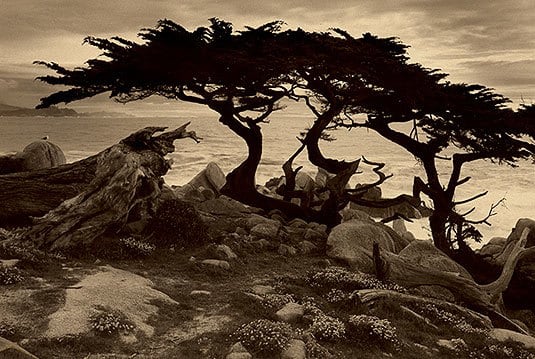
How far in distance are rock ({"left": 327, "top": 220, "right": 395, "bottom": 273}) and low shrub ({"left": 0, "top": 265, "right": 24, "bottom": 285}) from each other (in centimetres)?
886

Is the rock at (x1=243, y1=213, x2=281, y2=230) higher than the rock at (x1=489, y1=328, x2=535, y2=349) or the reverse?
higher

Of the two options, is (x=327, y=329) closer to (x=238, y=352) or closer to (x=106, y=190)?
(x=238, y=352)

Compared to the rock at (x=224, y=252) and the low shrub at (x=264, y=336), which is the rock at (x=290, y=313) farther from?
the rock at (x=224, y=252)

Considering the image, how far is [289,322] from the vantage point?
927 cm

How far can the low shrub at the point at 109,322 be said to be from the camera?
25.8 feet

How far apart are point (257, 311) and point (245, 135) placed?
1193 centimetres

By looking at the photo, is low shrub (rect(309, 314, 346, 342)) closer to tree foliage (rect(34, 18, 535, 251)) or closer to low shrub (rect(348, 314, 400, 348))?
low shrub (rect(348, 314, 400, 348))

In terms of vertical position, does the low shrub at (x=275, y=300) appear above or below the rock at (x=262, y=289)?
above

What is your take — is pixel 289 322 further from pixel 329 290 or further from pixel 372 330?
pixel 329 290

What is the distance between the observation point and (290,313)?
9469 mm

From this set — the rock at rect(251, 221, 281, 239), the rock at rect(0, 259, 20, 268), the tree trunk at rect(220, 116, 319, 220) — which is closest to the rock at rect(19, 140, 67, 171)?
the tree trunk at rect(220, 116, 319, 220)

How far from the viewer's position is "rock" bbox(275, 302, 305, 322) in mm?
9336

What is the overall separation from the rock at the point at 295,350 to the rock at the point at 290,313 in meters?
1.12

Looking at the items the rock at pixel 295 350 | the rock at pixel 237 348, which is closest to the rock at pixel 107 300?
the rock at pixel 237 348
